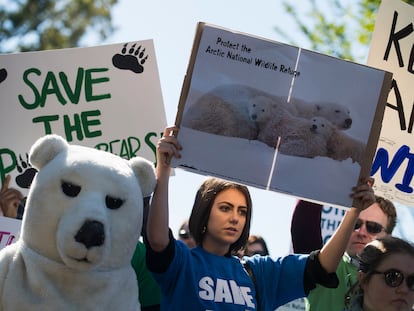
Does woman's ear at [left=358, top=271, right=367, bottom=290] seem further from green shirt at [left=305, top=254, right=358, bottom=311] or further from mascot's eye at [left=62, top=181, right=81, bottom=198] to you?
mascot's eye at [left=62, top=181, right=81, bottom=198]

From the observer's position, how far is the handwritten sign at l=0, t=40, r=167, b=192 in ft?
19.0

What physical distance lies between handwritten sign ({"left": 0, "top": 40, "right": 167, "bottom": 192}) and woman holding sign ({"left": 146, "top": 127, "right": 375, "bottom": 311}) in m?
0.91

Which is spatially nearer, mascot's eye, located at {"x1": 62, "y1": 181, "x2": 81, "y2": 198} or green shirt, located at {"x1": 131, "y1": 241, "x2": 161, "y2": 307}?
mascot's eye, located at {"x1": 62, "y1": 181, "x2": 81, "y2": 198}

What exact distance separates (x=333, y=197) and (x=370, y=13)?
743 centimetres

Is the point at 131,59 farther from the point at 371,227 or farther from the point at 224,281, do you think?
the point at 224,281

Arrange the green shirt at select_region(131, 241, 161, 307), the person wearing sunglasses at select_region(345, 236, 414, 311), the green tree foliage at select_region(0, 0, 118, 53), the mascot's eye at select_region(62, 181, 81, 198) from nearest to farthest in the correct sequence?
1. the mascot's eye at select_region(62, 181, 81, 198)
2. the green shirt at select_region(131, 241, 161, 307)
3. the person wearing sunglasses at select_region(345, 236, 414, 311)
4. the green tree foliage at select_region(0, 0, 118, 53)

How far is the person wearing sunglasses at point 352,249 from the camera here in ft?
17.2

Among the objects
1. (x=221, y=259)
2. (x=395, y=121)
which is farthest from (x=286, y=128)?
(x=395, y=121)

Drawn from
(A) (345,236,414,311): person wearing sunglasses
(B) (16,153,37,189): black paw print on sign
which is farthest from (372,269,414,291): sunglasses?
(B) (16,153,37,189): black paw print on sign

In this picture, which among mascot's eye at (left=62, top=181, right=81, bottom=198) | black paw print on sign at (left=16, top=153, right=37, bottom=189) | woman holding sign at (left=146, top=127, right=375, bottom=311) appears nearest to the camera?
mascot's eye at (left=62, top=181, right=81, bottom=198)

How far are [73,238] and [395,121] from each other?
7.65 ft

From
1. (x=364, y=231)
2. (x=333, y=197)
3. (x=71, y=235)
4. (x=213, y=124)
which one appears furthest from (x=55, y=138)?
(x=364, y=231)

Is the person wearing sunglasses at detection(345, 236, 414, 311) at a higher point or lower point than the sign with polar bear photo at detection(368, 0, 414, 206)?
lower

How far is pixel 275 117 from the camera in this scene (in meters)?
4.74
